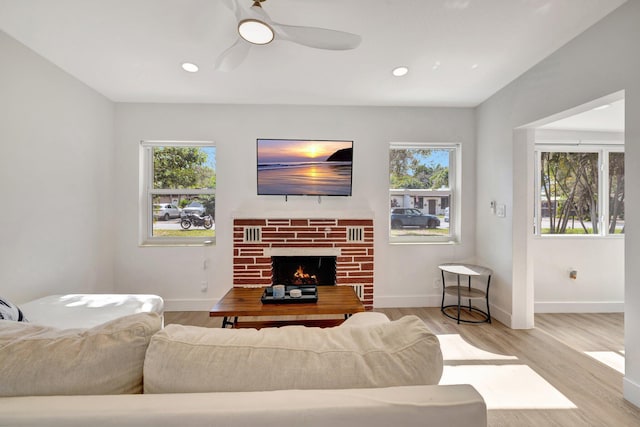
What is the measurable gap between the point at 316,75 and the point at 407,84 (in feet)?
2.96

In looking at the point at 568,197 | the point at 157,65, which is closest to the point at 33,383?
the point at 157,65

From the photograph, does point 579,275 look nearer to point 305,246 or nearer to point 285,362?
point 305,246

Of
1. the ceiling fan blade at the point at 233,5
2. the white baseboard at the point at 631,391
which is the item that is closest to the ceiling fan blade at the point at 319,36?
the ceiling fan blade at the point at 233,5

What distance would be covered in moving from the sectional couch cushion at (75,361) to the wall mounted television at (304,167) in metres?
2.44

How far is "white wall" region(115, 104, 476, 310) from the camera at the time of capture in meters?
3.16

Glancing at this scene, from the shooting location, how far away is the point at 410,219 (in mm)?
3445

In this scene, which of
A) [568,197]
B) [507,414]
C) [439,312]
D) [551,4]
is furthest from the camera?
[568,197]

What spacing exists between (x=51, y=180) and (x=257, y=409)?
9.36 ft

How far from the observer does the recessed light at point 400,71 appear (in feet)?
7.96

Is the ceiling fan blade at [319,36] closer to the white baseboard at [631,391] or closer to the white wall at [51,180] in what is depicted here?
the white wall at [51,180]

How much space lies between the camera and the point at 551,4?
67.9 inches

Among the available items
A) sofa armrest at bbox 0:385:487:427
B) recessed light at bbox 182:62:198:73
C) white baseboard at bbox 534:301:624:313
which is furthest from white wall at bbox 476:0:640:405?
recessed light at bbox 182:62:198:73

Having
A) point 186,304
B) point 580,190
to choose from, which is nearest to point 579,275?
point 580,190

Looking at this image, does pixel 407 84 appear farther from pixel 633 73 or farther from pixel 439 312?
pixel 439 312
